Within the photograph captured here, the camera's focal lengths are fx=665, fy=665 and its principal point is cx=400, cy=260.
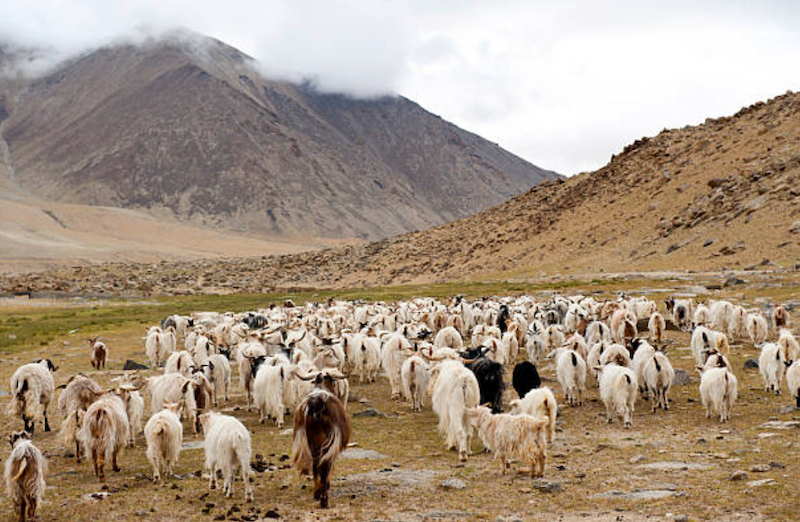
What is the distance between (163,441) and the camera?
10.8 metres

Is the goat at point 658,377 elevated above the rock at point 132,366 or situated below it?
above

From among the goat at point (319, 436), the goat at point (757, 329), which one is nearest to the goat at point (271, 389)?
the goat at point (319, 436)

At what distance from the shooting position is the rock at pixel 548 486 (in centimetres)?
930

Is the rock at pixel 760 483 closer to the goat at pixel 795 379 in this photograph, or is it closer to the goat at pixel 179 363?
the goat at pixel 795 379

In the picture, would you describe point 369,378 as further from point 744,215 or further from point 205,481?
point 744,215

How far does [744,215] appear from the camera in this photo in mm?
56531

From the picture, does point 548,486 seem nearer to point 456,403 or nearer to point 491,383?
point 456,403

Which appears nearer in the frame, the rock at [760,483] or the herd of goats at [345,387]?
the rock at [760,483]

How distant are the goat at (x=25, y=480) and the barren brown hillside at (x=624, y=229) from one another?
1812 inches

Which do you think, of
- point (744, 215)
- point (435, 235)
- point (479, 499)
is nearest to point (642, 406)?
point (479, 499)

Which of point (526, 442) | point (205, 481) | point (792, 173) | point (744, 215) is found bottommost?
point (205, 481)

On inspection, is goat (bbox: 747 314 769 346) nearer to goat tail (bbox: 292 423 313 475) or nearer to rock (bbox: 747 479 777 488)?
rock (bbox: 747 479 777 488)

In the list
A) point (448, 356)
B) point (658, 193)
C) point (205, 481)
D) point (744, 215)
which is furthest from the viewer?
point (658, 193)

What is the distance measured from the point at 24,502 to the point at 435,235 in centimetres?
8676
